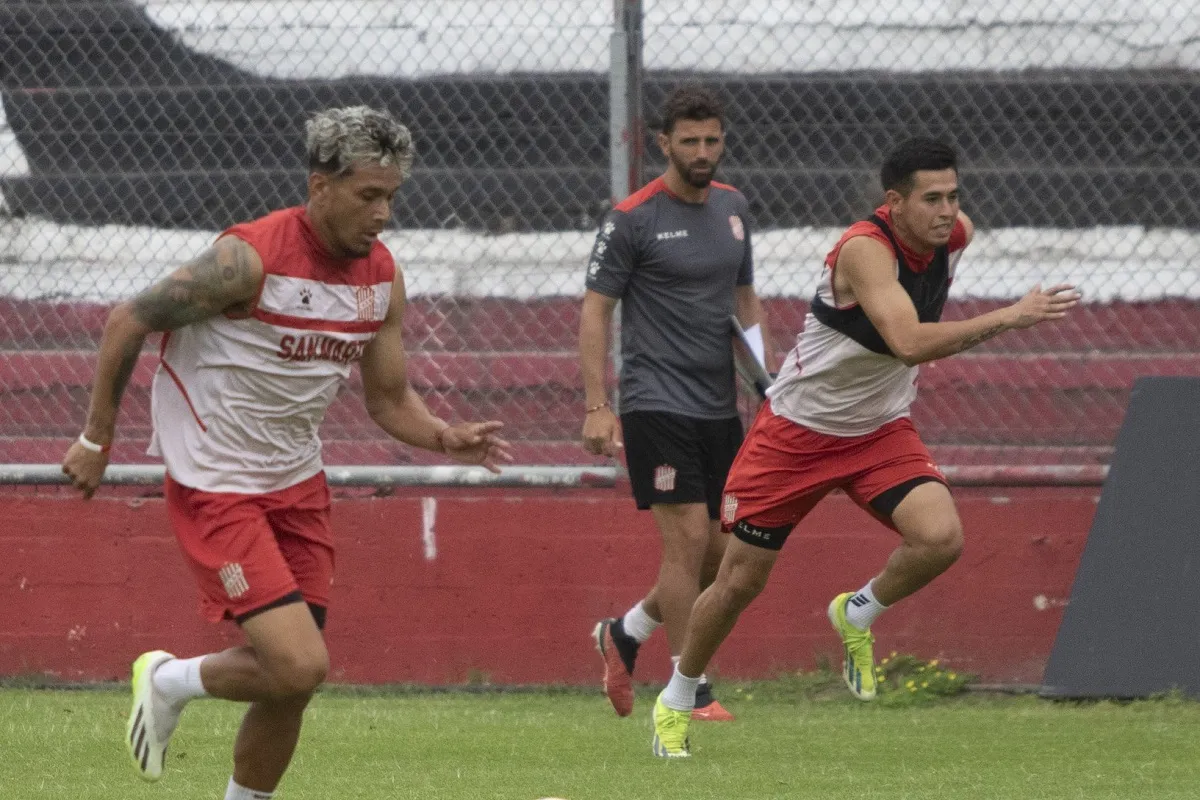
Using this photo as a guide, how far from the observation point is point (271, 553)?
4.89 metres

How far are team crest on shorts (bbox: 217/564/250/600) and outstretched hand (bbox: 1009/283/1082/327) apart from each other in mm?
2256

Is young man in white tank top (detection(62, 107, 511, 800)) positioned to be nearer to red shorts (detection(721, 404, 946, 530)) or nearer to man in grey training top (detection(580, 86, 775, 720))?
red shorts (detection(721, 404, 946, 530))

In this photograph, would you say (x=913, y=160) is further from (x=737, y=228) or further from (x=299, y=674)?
(x=299, y=674)

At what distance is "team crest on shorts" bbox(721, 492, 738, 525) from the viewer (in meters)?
6.69

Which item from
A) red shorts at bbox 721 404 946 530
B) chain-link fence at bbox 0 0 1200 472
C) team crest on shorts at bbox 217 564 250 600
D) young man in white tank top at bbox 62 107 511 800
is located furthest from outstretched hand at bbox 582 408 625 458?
team crest on shorts at bbox 217 564 250 600

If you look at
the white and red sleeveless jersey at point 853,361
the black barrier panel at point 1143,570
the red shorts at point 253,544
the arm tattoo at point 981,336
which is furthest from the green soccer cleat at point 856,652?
the red shorts at point 253,544

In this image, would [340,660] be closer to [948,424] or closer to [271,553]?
[948,424]

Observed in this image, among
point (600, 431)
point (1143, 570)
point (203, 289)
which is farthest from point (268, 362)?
point (1143, 570)

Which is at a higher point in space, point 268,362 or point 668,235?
point 268,362

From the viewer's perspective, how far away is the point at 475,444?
5176 mm

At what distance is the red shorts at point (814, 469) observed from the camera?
658 centimetres

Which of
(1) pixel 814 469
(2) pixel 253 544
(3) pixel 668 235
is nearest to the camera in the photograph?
(2) pixel 253 544

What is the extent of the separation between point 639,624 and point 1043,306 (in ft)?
9.20

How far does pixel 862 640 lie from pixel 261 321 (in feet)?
9.73
